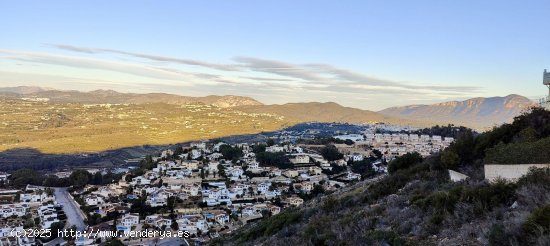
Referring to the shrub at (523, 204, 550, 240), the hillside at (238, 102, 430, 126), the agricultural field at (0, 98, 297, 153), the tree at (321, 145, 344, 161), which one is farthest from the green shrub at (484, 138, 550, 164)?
the hillside at (238, 102, 430, 126)

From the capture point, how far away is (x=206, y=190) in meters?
34.8

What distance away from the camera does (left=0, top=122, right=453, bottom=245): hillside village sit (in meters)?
27.3

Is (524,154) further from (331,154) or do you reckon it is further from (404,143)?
(404,143)

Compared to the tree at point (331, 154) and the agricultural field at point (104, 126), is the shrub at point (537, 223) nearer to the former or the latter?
the tree at point (331, 154)

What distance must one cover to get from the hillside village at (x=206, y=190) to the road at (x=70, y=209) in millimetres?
263

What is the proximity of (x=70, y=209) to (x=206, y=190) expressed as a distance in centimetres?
978

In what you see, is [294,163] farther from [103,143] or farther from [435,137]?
[103,143]

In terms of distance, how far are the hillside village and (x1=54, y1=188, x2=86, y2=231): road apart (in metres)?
0.26

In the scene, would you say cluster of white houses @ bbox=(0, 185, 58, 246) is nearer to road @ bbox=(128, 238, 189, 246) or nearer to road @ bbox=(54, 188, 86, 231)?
road @ bbox=(54, 188, 86, 231)

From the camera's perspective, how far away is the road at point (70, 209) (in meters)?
28.5

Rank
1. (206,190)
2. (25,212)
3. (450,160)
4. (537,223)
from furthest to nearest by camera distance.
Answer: (206,190), (25,212), (450,160), (537,223)

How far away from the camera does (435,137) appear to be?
61.7 m

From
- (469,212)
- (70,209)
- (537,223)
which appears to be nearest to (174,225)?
(70,209)

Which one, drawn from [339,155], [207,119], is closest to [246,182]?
[339,155]
